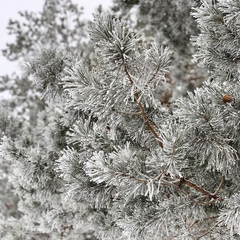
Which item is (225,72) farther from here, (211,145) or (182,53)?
(182,53)

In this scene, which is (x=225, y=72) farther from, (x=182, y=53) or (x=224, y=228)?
(x=182, y=53)

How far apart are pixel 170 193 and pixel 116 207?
552 mm

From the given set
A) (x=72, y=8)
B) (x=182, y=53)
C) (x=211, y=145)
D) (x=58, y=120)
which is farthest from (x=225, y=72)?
(x=72, y=8)

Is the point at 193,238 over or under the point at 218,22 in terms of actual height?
under

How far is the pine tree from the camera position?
181cm

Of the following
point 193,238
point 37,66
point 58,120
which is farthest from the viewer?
point 58,120

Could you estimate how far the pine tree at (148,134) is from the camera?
1812 mm

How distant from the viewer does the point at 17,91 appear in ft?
24.8

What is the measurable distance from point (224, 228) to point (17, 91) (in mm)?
6152

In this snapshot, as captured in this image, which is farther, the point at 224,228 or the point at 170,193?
the point at 224,228

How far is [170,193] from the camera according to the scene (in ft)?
7.25

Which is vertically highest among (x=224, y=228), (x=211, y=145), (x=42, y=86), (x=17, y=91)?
(x=42, y=86)

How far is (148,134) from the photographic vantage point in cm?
223

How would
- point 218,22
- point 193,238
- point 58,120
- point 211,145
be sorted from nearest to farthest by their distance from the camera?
point 211,145, point 218,22, point 193,238, point 58,120
